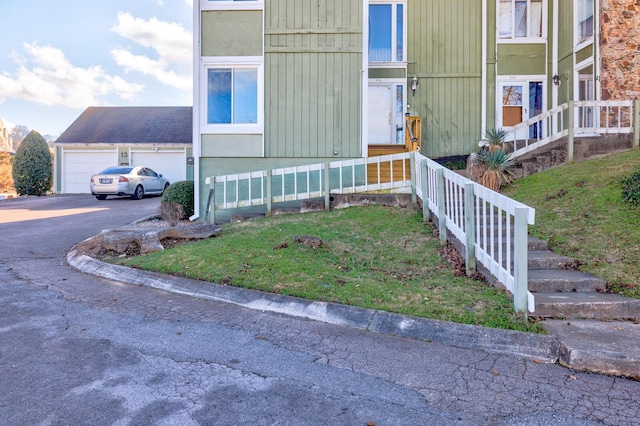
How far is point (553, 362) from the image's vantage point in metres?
3.53

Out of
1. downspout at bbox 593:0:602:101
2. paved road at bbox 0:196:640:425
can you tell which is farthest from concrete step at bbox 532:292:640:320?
downspout at bbox 593:0:602:101

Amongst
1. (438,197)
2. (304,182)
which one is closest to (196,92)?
(304,182)

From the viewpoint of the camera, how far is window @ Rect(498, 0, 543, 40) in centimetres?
1459

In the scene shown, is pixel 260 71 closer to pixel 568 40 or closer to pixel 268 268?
pixel 268 268

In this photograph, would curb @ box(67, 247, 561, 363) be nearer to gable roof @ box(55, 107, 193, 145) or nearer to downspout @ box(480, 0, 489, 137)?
downspout @ box(480, 0, 489, 137)

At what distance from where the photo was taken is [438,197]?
22.0 feet

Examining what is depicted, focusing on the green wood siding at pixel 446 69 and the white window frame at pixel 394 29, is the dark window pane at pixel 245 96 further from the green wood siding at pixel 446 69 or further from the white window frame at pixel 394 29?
the green wood siding at pixel 446 69

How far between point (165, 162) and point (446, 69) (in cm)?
1515

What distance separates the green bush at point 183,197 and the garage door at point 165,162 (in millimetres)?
12529

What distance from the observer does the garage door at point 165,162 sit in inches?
908

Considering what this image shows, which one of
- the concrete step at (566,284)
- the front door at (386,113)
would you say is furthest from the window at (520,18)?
the concrete step at (566,284)

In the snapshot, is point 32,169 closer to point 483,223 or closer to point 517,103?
point 517,103

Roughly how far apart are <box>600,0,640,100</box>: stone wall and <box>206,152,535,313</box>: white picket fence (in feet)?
21.8

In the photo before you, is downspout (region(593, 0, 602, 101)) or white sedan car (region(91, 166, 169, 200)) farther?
white sedan car (region(91, 166, 169, 200))
